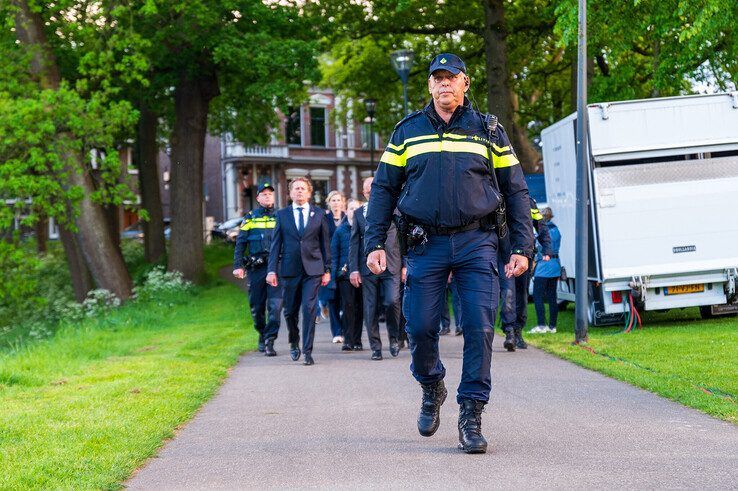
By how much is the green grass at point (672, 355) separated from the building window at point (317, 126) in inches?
2023

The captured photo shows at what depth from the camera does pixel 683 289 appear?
16500mm

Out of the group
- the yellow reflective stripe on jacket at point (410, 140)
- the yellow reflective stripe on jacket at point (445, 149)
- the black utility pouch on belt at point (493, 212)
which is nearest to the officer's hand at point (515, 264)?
the black utility pouch on belt at point (493, 212)

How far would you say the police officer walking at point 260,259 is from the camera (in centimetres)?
1406

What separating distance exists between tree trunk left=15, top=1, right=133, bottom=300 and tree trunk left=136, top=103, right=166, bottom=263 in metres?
6.64

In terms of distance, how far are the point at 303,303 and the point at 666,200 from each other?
6129 mm

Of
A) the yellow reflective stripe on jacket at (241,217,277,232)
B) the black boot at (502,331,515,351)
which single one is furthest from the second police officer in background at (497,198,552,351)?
the yellow reflective stripe on jacket at (241,217,277,232)

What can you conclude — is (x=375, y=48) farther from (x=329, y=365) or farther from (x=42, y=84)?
(x=329, y=365)

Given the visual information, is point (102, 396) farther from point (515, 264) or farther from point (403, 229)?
point (515, 264)

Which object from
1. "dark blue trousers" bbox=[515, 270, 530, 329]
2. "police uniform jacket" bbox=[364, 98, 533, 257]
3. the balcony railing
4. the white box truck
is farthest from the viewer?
the balcony railing

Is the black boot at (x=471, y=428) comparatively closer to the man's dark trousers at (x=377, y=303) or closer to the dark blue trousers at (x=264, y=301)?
the man's dark trousers at (x=377, y=303)

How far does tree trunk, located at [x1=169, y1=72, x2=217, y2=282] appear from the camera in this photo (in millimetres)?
29781

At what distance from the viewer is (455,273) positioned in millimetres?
6984

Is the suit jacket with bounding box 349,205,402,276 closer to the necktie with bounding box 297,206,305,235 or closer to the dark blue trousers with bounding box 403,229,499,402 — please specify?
the necktie with bounding box 297,206,305,235

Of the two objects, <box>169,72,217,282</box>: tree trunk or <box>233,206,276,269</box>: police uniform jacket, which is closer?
<box>233,206,276,269</box>: police uniform jacket
